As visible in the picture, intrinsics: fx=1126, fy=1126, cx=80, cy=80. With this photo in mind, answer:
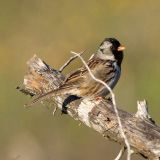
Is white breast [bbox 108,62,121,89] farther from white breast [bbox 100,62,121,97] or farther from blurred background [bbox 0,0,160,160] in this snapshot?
blurred background [bbox 0,0,160,160]

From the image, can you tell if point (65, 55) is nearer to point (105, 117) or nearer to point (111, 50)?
point (111, 50)

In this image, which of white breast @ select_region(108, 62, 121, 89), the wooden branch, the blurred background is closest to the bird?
white breast @ select_region(108, 62, 121, 89)

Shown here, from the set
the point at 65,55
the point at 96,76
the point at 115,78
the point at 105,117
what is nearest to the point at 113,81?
the point at 115,78

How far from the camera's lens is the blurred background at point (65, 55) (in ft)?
40.7

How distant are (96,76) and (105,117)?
4.51ft

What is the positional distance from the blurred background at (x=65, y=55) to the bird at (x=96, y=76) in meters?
1.68

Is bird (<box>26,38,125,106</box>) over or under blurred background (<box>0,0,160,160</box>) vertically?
over

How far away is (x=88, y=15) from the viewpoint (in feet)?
53.5

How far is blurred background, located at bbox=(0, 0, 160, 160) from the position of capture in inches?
489

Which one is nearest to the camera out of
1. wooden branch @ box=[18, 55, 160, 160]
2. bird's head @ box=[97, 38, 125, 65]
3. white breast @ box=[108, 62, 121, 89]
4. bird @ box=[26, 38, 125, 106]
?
wooden branch @ box=[18, 55, 160, 160]

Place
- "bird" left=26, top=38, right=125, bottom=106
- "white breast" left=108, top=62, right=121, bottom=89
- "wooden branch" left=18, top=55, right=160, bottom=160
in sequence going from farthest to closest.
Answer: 1. "white breast" left=108, top=62, right=121, bottom=89
2. "bird" left=26, top=38, right=125, bottom=106
3. "wooden branch" left=18, top=55, right=160, bottom=160

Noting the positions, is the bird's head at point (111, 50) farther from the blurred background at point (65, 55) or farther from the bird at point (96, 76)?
the blurred background at point (65, 55)

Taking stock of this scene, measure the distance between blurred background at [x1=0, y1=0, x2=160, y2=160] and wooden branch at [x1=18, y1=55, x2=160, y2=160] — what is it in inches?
81.0

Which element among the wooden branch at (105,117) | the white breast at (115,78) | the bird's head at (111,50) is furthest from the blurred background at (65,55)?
the wooden branch at (105,117)
